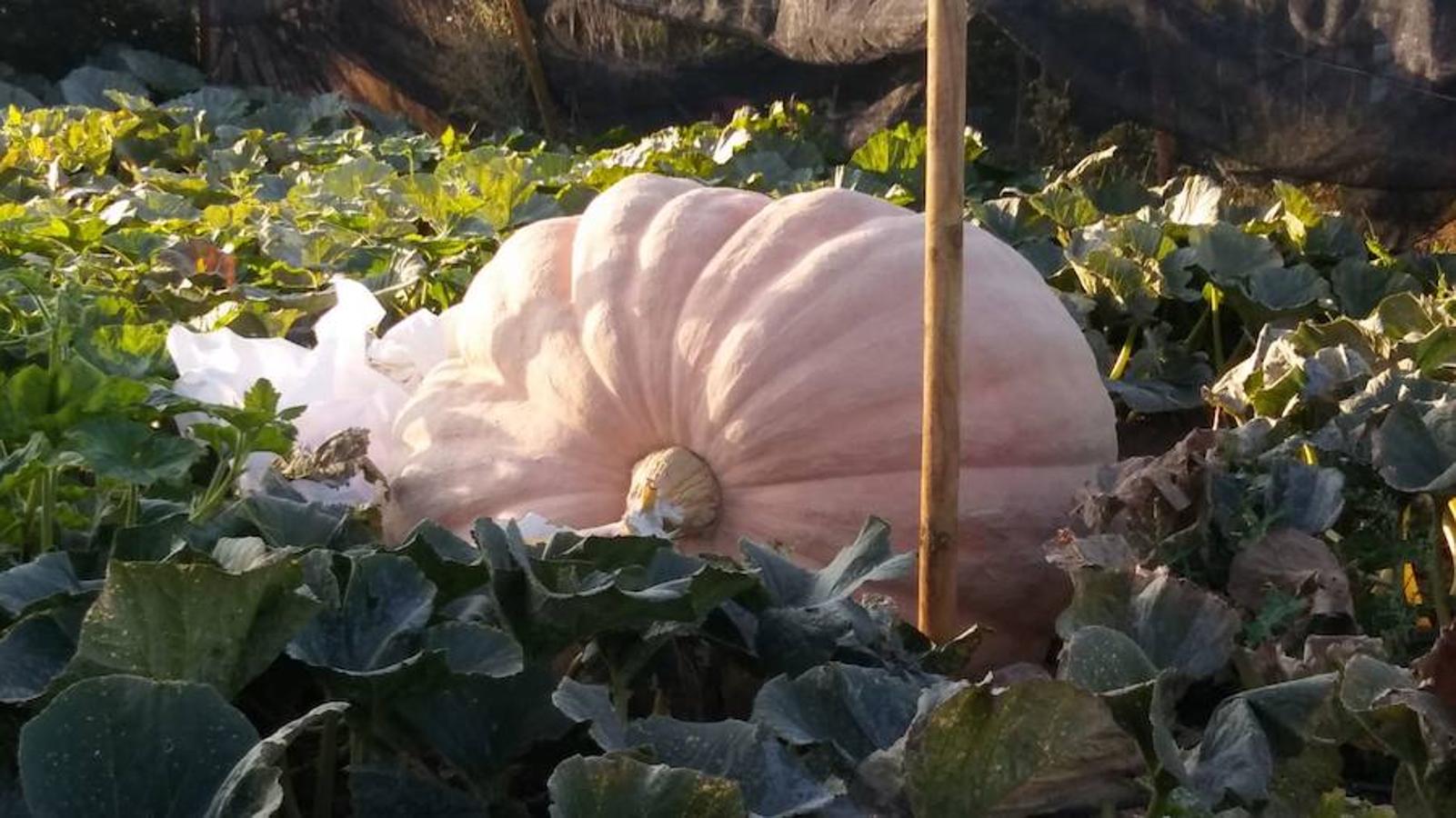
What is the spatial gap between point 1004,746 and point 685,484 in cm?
110

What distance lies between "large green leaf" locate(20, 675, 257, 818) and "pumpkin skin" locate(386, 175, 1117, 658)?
1.15 m

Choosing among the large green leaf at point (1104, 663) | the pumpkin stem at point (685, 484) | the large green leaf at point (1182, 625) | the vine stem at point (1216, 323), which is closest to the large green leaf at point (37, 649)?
the large green leaf at point (1104, 663)

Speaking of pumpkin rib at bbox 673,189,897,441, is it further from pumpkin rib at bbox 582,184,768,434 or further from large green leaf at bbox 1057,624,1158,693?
large green leaf at bbox 1057,624,1158,693

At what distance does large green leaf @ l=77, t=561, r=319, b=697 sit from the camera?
0.89m

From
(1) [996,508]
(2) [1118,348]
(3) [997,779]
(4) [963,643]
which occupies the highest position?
(3) [997,779]

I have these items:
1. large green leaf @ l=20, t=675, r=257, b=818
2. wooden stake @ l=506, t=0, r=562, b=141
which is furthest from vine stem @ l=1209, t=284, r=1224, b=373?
wooden stake @ l=506, t=0, r=562, b=141

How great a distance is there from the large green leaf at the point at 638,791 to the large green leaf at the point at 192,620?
18 centimetres

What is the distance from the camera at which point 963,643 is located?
1287 millimetres

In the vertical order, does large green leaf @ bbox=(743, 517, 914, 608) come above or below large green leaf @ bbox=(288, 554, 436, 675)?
below

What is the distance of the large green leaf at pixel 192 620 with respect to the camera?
887mm

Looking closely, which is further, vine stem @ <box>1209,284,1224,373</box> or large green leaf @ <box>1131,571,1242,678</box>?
vine stem @ <box>1209,284,1224,373</box>

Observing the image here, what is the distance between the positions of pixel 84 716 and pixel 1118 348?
2530 mm

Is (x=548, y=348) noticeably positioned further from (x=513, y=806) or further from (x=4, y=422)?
(x=513, y=806)

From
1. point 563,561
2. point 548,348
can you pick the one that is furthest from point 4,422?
point 548,348
